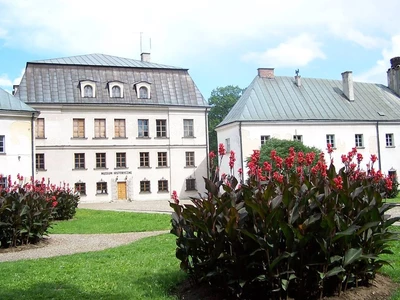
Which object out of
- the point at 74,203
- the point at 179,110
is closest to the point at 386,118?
the point at 179,110

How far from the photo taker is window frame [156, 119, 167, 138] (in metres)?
35.9

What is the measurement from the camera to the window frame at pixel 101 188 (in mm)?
34031

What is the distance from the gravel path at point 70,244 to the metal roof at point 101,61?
23.8m

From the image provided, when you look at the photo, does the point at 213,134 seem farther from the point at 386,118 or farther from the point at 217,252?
the point at 217,252

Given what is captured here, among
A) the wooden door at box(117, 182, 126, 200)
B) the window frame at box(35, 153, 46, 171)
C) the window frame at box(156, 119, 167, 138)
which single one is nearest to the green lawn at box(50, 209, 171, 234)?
the window frame at box(35, 153, 46, 171)

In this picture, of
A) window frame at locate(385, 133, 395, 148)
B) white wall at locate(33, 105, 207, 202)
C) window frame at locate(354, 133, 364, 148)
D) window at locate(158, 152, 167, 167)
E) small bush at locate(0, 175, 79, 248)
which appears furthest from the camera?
window frame at locate(385, 133, 395, 148)

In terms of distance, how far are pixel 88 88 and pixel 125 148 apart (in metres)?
5.28

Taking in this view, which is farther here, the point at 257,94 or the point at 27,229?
the point at 257,94

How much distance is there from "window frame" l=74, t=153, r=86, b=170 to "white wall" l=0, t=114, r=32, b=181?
4.92 m

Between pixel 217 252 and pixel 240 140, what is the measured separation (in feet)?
94.2

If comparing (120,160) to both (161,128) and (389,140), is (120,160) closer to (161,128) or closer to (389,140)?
(161,128)

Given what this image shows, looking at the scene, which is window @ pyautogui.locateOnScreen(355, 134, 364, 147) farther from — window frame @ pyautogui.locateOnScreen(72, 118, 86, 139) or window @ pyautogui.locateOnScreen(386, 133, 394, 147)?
window frame @ pyautogui.locateOnScreen(72, 118, 86, 139)

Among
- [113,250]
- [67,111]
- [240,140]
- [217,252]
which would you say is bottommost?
[113,250]

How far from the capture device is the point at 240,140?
33625 mm
